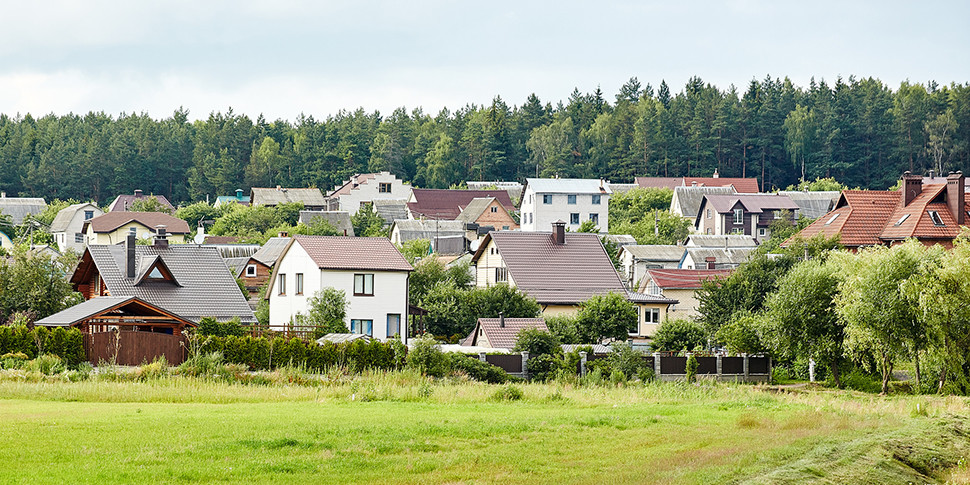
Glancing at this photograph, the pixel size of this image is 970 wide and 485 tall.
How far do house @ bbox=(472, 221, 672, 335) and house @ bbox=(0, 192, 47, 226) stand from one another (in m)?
78.6

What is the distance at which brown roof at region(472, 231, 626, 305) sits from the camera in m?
60.4

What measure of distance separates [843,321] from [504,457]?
29.3m

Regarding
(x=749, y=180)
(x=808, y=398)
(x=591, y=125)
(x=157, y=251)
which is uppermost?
(x=591, y=125)

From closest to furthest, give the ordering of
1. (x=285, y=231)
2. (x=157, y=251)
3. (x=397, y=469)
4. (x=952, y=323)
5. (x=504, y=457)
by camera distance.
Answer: (x=397, y=469) < (x=504, y=457) < (x=952, y=323) < (x=157, y=251) < (x=285, y=231)

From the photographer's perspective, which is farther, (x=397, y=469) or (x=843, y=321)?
(x=843, y=321)

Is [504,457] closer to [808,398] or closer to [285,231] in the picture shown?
[808,398]

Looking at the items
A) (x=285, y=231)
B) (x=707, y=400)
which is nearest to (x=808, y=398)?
(x=707, y=400)

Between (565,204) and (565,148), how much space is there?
48.0 meters

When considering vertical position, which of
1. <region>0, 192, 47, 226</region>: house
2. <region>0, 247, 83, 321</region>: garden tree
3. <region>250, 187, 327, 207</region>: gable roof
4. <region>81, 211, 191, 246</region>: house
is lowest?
<region>0, 247, 83, 321</region>: garden tree

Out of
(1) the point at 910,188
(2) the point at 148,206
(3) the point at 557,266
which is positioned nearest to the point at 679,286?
(3) the point at 557,266

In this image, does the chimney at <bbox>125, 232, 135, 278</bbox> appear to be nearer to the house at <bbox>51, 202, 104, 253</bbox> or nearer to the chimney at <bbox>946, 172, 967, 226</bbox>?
the chimney at <bbox>946, 172, 967, 226</bbox>

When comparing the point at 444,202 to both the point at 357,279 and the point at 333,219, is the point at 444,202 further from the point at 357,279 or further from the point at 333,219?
the point at 357,279

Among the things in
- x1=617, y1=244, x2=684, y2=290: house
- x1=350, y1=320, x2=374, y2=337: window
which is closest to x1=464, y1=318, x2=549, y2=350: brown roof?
x1=350, y1=320, x2=374, y2=337: window

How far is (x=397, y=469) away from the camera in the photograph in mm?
17250
